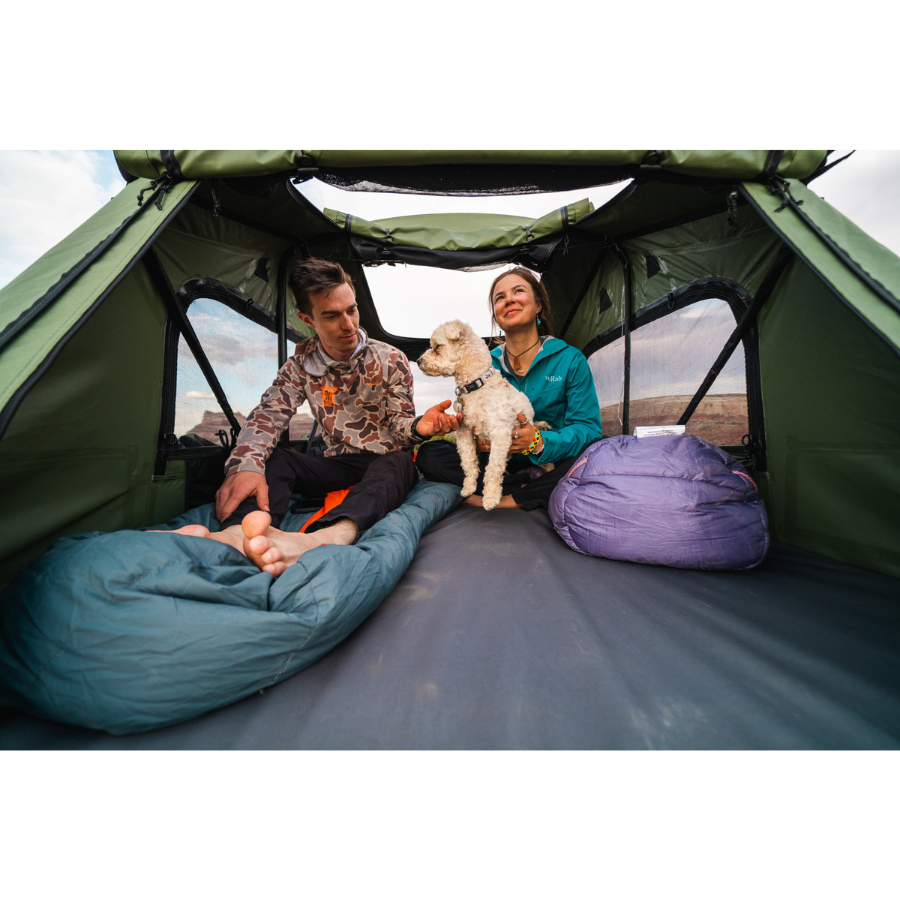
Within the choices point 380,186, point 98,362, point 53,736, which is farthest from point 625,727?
point 380,186

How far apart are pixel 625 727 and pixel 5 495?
1853mm

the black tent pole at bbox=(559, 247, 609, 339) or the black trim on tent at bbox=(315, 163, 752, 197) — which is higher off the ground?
the black trim on tent at bbox=(315, 163, 752, 197)

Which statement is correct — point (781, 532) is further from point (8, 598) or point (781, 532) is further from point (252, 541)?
point (8, 598)

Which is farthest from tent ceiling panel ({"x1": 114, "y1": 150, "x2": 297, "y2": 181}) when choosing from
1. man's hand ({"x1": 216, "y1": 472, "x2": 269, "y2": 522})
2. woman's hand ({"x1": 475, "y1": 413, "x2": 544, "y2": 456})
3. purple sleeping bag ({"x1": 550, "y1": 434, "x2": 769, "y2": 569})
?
purple sleeping bag ({"x1": 550, "y1": 434, "x2": 769, "y2": 569})

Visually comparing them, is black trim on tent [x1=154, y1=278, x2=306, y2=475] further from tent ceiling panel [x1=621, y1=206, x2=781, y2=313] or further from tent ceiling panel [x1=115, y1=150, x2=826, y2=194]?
tent ceiling panel [x1=621, y1=206, x2=781, y2=313]

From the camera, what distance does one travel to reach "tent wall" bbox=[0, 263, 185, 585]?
128cm

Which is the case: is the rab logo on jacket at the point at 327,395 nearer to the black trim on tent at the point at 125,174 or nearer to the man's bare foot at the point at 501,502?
A: the man's bare foot at the point at 501,502

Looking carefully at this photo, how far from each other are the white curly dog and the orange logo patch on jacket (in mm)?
611

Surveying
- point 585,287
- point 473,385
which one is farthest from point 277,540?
point 585,287

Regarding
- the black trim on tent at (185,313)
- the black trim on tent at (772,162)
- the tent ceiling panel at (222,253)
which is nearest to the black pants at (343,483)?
the black trim on tent at (185,313)

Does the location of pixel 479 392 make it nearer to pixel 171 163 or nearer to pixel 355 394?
pixel 355 394

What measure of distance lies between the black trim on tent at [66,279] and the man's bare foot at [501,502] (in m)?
2.03

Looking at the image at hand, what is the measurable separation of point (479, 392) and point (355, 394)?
2.71 feet

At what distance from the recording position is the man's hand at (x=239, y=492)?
5.96 ft
